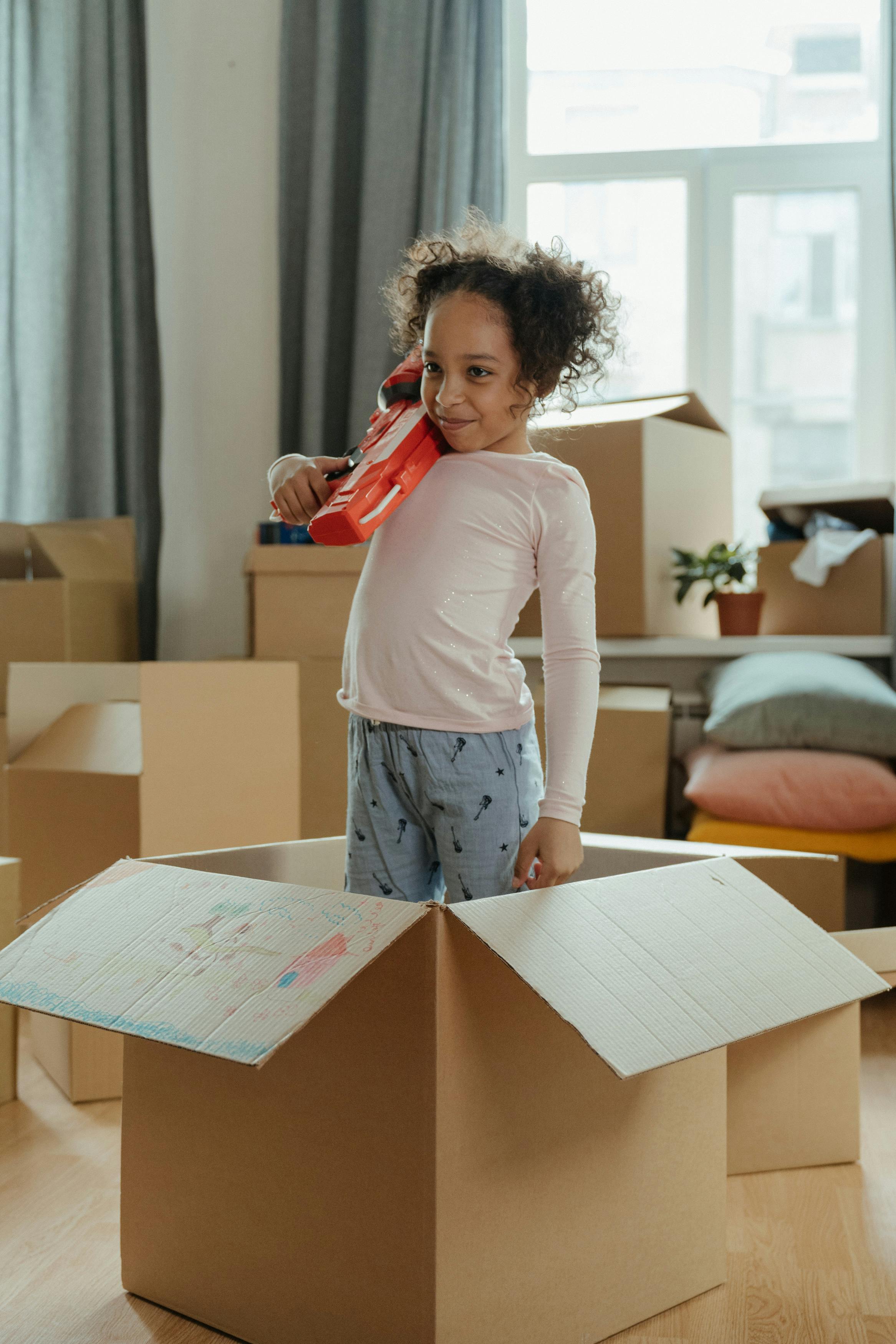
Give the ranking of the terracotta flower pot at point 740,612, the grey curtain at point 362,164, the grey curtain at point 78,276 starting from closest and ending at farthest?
the terracotta flower pot at point 740,612 → the grey curtain at point 362,164 → the grey curtain at point 78,276

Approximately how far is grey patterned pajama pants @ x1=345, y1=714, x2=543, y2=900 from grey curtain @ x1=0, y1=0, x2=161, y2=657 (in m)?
1.40

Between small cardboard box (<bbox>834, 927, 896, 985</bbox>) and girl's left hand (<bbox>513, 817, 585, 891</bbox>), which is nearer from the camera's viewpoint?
girl's left hand (<bbox>513, 817, 585, 891</bbox>)

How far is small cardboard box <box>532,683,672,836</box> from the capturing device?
1706 millimetres

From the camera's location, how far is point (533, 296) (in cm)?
93

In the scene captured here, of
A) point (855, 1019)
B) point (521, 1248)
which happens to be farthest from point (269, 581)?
point (521, 1248)

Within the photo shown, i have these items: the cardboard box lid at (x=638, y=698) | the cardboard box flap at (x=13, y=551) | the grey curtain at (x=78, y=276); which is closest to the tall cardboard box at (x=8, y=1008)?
the cardboard box flap at (x=13, y=551)

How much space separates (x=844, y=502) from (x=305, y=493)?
130cm

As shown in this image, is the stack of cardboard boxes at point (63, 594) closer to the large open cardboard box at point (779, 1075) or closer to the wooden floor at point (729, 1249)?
the wooden floor at point (729, 1249)

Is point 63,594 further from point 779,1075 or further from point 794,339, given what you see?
point 794,339

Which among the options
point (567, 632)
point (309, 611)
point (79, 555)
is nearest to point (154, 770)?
point (309, 611)

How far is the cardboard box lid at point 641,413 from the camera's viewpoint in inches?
73.4

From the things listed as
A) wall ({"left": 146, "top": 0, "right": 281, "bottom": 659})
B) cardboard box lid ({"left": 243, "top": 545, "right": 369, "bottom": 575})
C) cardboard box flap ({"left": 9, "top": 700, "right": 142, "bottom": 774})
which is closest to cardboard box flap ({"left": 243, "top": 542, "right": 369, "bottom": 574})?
cardboard box lid ({"left": 243, "top": 545, "right": 369, "bottom": 575})

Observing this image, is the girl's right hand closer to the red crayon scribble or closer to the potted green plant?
the red crayon scribble

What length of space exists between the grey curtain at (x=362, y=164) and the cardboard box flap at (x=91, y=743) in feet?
2.44
